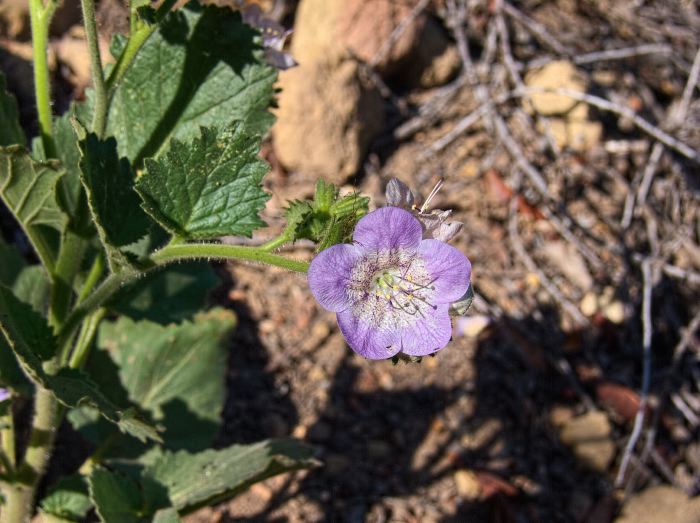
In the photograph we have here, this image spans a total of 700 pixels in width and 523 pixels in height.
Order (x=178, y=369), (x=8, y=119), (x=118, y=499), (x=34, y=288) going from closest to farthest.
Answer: (x=8, y=119)
(x=118, y=499)
(x=34, y=288)
(x=178, y=369)

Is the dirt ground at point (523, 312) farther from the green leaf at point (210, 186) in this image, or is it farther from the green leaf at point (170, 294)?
the green leaf at point (210, 186)

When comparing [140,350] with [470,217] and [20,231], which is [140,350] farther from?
[470,217]

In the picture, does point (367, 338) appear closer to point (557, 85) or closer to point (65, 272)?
point (65, 272)

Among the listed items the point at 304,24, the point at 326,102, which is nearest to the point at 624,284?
the point at 326,102

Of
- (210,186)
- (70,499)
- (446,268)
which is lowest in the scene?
(70,499)

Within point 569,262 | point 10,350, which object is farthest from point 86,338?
point 569,262

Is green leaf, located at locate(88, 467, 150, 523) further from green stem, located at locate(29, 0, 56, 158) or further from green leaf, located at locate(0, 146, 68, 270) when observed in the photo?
green stem, located at locate(29, 0, 56, 158)
